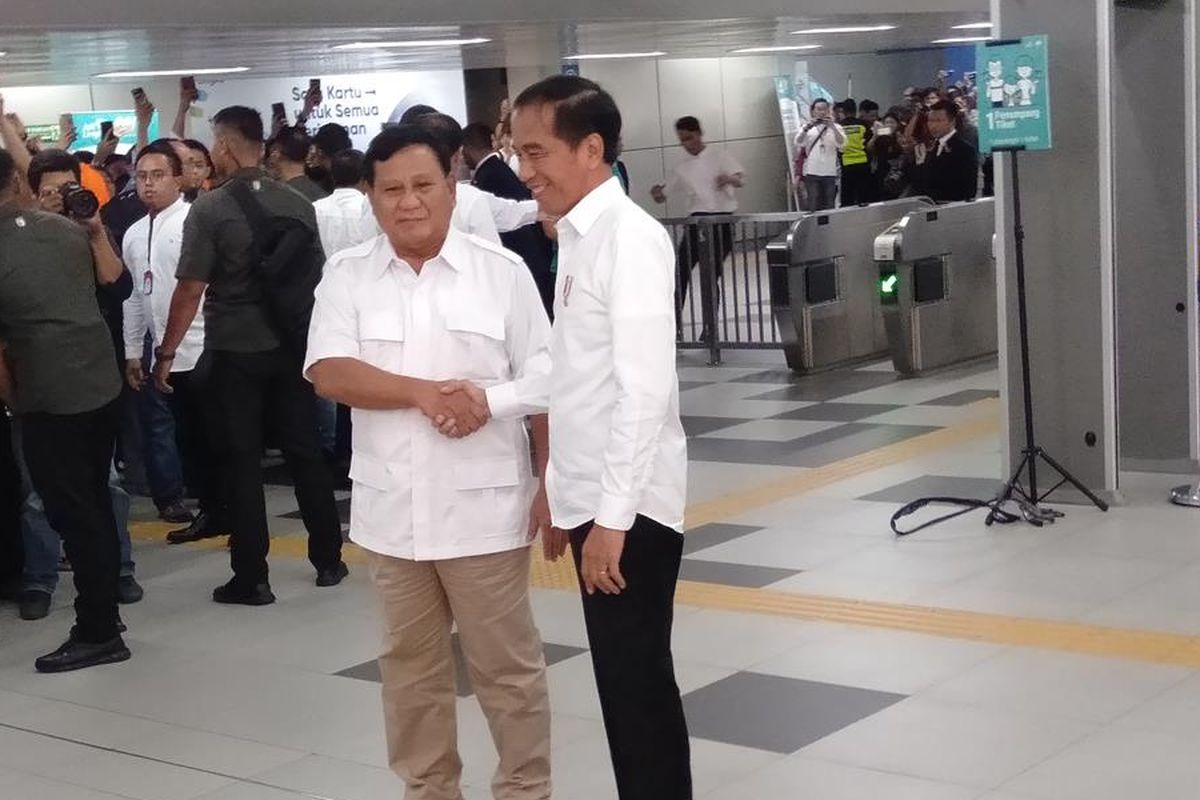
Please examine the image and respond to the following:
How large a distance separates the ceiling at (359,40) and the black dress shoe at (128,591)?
91.9 inches

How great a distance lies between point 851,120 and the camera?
21.6 m

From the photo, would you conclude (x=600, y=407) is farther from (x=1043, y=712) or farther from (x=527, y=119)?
(x=1043, y=712)

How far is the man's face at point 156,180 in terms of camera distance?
738 centimetres

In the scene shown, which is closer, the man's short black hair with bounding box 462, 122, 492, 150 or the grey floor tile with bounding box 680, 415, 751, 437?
the man's short black hair with bounding box 462, 122, 492, 150

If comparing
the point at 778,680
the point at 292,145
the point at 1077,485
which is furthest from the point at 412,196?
the point at 292,145

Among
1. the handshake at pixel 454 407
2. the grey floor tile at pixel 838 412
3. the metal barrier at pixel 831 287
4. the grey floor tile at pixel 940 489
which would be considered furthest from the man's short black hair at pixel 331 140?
the handshake at pixel 454 407

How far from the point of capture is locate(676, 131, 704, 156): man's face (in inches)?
569

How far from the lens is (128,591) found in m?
6.67

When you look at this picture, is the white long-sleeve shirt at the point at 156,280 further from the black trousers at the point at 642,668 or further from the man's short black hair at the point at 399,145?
the black trousers at the point at 642,668

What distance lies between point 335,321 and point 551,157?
0.77 metres

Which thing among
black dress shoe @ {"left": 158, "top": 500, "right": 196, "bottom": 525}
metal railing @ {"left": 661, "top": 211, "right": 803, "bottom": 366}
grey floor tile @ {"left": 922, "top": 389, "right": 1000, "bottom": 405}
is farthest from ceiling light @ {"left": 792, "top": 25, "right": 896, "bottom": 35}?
black dress shoe @ {"left": 158, "top": 500, "right": 196, "bottom": 525}

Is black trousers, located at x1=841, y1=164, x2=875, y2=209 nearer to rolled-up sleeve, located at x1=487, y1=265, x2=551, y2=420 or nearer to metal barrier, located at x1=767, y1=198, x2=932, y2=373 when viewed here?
metal barrier, located at x1=767, y1=198, x2=932, y2=373

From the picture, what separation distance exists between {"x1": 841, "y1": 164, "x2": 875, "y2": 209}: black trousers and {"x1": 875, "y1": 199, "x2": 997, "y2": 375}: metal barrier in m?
9.06

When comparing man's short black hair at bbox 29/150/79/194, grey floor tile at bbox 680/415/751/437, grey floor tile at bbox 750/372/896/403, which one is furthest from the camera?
grey floor tile at bbox 750/372/896/403
